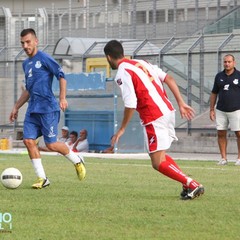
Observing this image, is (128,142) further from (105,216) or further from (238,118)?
(105,216)

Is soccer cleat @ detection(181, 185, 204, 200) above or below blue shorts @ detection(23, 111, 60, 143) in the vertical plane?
below

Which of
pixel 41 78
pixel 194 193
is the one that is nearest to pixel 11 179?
pixel 41 78

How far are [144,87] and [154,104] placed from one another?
244mm

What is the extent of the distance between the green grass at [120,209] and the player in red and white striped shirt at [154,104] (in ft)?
1.07

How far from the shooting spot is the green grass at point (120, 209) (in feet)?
28.9

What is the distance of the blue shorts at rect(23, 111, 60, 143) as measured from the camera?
45.7 ft

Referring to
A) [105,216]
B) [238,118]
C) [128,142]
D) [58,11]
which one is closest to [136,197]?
[105,216]

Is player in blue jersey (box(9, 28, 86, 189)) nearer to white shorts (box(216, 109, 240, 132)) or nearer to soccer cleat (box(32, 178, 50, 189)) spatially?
soccer cleat (box(32, 178, 50, 189))

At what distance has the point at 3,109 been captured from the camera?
3278 cm

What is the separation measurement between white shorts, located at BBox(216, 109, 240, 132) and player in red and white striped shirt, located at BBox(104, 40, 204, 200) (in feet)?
28.9

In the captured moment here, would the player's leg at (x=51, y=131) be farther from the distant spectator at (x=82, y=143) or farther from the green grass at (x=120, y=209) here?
the distant spectator at (x=82, y=143)

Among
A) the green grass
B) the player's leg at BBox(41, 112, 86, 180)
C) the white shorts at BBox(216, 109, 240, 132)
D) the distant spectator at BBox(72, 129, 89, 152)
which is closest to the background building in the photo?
the distant spectator at BBox(72, 129, 89, 152)

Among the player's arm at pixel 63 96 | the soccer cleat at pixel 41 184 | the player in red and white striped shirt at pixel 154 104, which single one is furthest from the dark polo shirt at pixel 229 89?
the player in red and white striped shirt at pixel 154 104

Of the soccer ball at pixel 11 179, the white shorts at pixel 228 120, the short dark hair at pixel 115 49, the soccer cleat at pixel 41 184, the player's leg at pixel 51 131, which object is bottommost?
the soccer cleat at pixel 41 184
